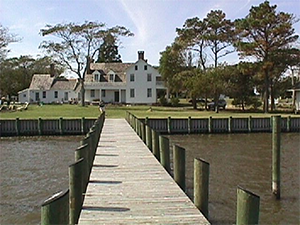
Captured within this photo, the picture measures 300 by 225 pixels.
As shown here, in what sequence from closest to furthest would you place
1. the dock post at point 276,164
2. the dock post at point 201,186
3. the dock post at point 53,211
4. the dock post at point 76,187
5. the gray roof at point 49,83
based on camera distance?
the dock post at point 53,211 → the dock post at point 76,187 → the dock post at point 201,186 → the dock post at point 276,164 → the gray roof at point 49,83

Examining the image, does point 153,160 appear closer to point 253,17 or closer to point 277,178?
point 277,178

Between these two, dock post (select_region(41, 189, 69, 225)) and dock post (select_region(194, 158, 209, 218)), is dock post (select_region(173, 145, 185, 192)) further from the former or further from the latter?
dock post (select_region(41, 189, 69, 225))

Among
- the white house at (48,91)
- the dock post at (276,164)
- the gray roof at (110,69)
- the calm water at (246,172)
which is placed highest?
the gray roof at (110,69)

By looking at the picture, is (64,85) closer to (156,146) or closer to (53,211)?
(156,146)

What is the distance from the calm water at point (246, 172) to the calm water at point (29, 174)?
462 cm

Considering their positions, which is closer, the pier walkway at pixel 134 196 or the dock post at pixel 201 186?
the pier walkway at pixel 134 196

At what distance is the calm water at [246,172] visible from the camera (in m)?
10.4

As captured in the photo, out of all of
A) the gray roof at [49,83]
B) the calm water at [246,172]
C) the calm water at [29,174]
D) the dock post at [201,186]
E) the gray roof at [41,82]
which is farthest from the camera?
the gray roof at [49,83]

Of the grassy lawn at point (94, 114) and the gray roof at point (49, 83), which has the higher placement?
the gray roof at point (49, 83)

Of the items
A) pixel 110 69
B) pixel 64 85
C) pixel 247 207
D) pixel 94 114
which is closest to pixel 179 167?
pixel 247 207

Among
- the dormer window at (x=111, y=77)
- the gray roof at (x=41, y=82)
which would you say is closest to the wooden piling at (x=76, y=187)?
the dormer window at (x=111, y=77)

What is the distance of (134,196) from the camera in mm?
7648

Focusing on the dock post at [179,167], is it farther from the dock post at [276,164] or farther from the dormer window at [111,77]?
the dormer window at [111,77]

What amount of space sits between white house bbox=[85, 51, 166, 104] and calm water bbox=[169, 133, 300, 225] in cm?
2951
